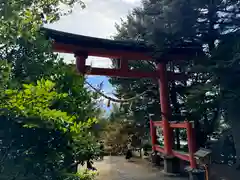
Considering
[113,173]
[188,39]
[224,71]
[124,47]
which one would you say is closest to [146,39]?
[124,47]

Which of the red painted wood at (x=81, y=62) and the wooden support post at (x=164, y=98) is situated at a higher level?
the red painted wood at (x=81, y=62)

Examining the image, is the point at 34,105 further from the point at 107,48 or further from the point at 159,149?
the point at 159,149

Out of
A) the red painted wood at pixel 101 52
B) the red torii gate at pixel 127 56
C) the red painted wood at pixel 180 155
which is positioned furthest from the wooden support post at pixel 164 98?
the red painted wood at pixel 101 52

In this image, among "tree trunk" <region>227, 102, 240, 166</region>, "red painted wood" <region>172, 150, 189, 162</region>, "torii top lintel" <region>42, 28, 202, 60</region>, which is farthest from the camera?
"tree trunk" <region>227, 102, 240, 166</region>

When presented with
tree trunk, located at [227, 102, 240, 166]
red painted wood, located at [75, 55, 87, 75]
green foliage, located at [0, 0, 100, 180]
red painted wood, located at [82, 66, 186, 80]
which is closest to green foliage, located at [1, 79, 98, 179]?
green foliage, located at [0, 0, 100, 180]

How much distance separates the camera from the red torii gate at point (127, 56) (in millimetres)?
5695

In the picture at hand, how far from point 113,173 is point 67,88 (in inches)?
226

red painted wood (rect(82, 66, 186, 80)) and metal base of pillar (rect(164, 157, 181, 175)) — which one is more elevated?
red painted wood (rect(82, 66, 186, 80))

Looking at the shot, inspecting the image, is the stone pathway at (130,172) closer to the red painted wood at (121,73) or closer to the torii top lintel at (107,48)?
the red painted wood at (121,73)

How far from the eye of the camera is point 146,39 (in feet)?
21.6

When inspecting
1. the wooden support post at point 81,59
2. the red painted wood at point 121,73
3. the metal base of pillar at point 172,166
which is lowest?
the metal base of pillar at point 172,166

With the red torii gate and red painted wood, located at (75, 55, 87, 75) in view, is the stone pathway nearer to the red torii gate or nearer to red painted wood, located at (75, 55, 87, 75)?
the red torii gate

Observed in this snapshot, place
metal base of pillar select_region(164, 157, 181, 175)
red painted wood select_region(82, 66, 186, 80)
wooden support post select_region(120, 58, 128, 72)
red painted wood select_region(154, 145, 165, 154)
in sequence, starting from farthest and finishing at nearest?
1. red painted wood select_region(154, 145, 165, 154)
2. metal base of pillar select_region(164, 157, 181, 175)
3. wooden support post select_region(120, 58, 128, 72)
4. red painted wood select_region(82, 66, 186, 80)

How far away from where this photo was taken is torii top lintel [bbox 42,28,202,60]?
5619mm
